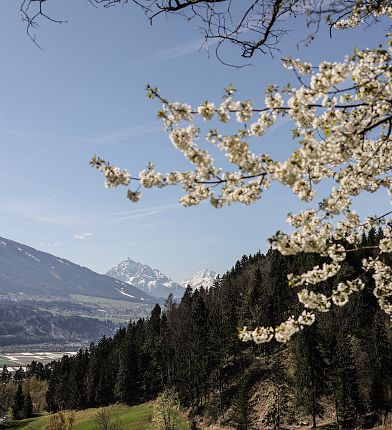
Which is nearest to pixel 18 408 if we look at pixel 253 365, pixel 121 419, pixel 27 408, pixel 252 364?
pixel 27 408

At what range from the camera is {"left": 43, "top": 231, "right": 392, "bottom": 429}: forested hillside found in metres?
60.2

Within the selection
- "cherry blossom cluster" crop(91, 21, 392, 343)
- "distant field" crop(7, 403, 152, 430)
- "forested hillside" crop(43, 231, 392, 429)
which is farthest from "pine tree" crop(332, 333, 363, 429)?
"cherry blossom cluster" crop(91, 21, 392, 343)

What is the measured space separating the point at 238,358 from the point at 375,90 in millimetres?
87254

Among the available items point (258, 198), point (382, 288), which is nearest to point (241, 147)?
point (258, 198)

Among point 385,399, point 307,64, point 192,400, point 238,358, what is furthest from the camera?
point 238,358

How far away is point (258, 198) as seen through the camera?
555cm

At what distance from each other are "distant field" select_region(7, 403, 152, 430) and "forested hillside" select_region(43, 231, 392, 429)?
16.8 feet

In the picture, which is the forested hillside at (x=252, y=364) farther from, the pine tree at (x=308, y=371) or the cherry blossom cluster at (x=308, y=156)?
the cherry blossom cluster at (x=308, y=156)

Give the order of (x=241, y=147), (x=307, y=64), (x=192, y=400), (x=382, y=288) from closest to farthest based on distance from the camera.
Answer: (x=241, y=147), (x=307, y=64), (x=382, y=288), (x=192, y=400)

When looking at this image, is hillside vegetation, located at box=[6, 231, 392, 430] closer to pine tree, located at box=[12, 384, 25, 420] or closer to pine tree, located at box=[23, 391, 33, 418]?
pine tree, located at box=[23, 391, 33, 418]

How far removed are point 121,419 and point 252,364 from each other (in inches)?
1033

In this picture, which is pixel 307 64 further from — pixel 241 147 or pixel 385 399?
pixel 385 399

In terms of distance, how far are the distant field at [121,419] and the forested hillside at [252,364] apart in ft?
16.8

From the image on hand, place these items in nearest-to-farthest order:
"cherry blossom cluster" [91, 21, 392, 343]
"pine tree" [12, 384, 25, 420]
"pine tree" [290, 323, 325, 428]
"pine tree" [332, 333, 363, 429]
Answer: "cherry blossom cluster" [91, 21, 392, 343] → "pine tree" [332, 333, 363, 429] → "pine tree" [290, 323, 325, 428] → "pine tree" [12, 384, 25, 420]
